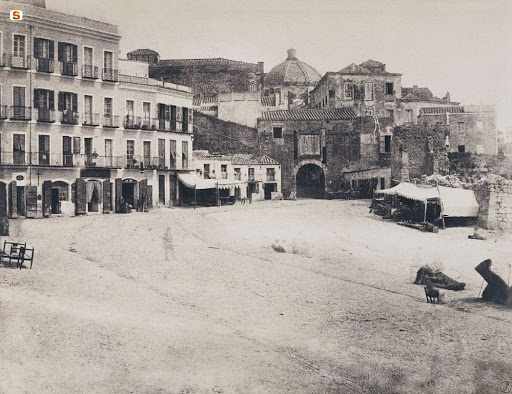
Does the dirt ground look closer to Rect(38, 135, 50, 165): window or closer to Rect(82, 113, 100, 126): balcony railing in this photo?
Rect(38, 135, 50, 165): window

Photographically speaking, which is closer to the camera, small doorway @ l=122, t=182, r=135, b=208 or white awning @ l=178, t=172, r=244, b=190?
small doorway @ l=122, t=182, r=135, b=208

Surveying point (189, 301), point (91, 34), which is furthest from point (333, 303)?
point (91, 34)

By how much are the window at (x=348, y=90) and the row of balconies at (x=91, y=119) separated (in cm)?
975

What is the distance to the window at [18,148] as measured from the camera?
9.30 metres

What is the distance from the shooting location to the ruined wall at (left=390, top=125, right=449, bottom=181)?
16281 millimetres

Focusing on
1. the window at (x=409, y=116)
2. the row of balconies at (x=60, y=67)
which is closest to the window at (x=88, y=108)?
the row of balconies at (x=60, y=67)

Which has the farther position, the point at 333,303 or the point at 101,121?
the point at 101,121

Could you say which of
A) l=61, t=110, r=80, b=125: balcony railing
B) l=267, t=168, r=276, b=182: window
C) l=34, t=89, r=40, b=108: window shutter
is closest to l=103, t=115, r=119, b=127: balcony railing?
l=61, t=110, r=80, b=125: balcony railing

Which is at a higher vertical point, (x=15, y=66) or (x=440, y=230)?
(x=15, y=66)

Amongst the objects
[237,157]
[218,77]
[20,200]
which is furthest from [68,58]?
[218,77]

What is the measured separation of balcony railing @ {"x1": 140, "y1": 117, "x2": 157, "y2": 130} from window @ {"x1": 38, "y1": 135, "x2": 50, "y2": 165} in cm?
353

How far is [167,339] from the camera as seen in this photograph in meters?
5.24

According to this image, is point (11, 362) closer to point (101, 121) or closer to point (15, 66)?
point (15, 66)

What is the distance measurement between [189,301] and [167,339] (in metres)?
0.70
